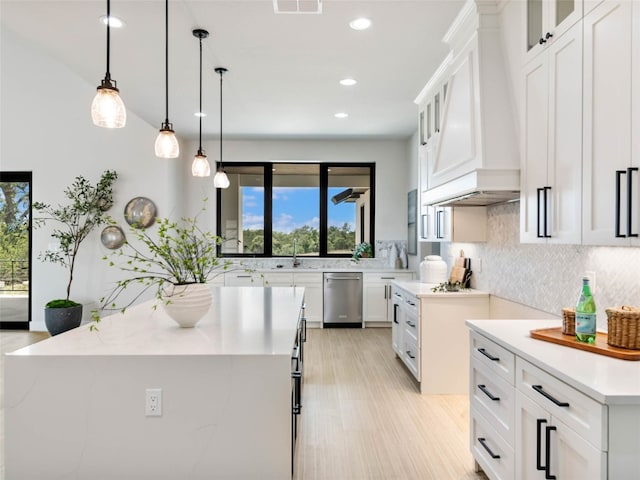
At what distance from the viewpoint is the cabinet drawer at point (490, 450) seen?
195 centimetres

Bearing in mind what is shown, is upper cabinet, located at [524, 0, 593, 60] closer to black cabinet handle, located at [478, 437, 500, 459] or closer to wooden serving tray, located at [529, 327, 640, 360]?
wooden serving tray, located at [529, 327, 640, 360]

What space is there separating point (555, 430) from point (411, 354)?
2391 mm

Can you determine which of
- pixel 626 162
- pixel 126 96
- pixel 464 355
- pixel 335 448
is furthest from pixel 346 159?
pixel 626 162

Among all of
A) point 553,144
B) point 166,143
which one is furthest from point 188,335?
point 553,144

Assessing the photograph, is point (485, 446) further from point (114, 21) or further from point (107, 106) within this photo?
point (114, 21)

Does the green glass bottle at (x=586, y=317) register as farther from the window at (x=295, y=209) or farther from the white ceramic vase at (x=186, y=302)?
the window at (x=295, y=209)

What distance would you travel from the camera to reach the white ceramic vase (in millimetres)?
2131

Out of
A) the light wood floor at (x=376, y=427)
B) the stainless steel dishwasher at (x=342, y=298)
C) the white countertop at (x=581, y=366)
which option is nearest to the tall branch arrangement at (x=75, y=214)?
the stainless steel dishwasher at (x=342, y=298)

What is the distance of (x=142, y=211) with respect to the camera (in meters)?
6.23

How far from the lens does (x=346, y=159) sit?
678 centimetres

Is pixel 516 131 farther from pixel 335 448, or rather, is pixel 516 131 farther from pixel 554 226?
pixel 335 448

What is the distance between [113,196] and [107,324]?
4.49m

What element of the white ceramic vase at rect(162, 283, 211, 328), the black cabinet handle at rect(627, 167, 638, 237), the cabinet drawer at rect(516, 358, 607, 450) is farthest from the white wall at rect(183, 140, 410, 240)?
the black cabinet handle at rect(627, 167, 638, 237)

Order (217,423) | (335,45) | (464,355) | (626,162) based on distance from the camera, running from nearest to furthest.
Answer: (626,162), (217,423), (335,45), (464,355)
